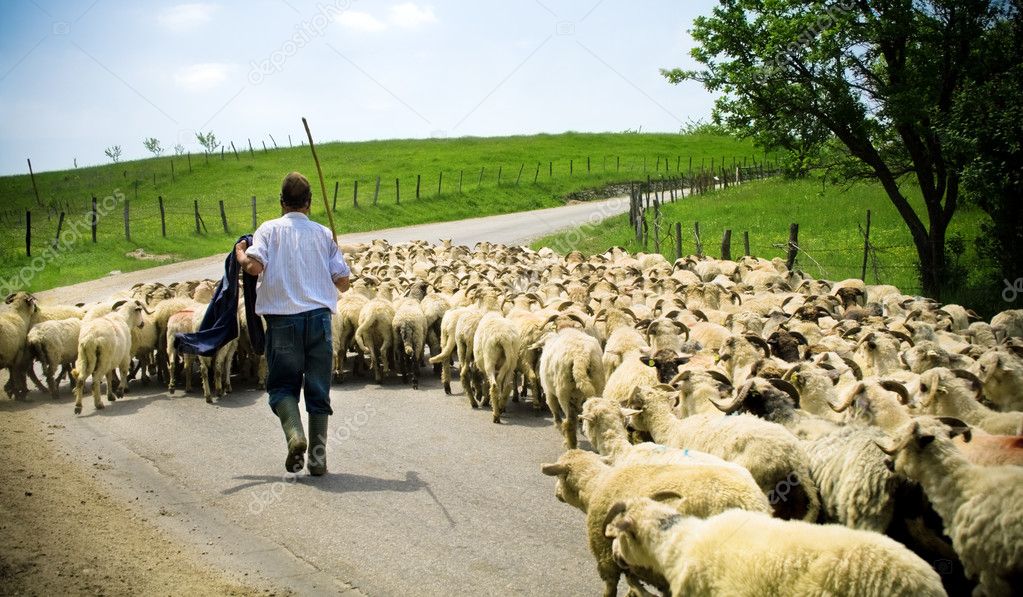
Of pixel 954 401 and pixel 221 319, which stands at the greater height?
pixel 221 319

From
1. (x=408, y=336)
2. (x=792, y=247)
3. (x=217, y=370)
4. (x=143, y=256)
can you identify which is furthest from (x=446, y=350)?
(x=143, y=256)

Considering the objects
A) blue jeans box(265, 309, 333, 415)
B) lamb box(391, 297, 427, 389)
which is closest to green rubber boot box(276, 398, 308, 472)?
blue jeans box(265, 309, 333, 415)

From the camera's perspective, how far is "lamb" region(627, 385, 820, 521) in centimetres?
560

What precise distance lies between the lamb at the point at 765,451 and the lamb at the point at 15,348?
9.12 metres

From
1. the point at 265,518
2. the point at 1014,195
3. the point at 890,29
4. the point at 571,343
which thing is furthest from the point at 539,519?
the point at 890,29

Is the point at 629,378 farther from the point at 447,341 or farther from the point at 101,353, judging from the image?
the point at 101,353

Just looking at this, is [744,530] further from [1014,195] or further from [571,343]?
[1014,195]

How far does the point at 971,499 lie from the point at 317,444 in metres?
5.28

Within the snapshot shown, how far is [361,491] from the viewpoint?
7.32 m

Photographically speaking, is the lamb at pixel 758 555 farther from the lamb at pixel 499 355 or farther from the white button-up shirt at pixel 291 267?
the lamb at pixel 499 355

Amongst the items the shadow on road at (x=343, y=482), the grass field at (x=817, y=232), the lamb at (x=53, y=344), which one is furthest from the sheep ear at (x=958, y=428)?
the grass field at (x=817, y=232)

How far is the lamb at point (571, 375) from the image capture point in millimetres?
8695

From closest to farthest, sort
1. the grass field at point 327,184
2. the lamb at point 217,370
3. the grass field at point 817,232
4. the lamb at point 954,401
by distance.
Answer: the lamb at point 954,401, the lamb at point 217,370, the grass field at point 817,232, the grass field at point 327,184

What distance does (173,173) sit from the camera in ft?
199
